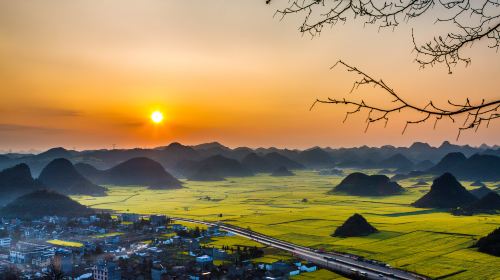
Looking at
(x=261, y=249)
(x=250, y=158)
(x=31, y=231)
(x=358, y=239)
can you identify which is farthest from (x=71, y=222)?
(x=250, y=158)

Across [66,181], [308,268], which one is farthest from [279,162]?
[308,268]

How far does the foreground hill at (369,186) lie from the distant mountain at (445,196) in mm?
17461

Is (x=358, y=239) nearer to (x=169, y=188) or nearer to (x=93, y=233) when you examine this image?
(x=93, y=233)

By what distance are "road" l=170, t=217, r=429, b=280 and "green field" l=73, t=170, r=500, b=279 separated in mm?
1551

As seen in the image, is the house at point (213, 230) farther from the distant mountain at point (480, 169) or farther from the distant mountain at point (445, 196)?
the distant mountain at point (480, 169)

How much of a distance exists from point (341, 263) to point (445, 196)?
47.2m

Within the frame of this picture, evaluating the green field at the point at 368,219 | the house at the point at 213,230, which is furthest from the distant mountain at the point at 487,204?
the house at the point at 213,230

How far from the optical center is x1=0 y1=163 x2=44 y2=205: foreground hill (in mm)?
82562

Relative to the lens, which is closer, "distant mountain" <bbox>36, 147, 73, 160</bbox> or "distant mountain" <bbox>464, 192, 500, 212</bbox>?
"distant mountain" <bbox>464, 192, 500, 212</bbox>

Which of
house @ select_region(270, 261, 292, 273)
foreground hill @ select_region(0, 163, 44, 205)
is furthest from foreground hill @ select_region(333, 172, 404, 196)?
house @ select_region(270, 261, 292, 273)

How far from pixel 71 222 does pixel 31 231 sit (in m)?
6.76

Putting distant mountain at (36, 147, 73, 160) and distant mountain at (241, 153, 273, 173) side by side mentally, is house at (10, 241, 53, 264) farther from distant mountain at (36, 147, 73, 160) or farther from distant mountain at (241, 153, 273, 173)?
distant mountain at (36, 147, 73, 160)

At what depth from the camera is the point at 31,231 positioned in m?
51.1

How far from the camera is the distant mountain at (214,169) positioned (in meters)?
149
